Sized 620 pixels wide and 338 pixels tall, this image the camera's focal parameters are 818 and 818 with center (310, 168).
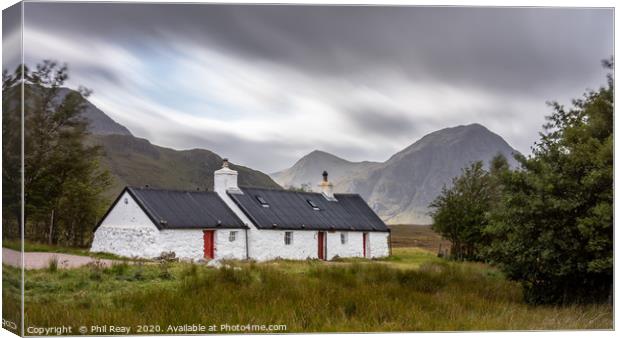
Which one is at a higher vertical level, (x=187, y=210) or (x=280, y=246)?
(x=187, y=210)

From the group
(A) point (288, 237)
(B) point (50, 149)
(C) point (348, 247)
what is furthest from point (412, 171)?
(B) point (50, 149)

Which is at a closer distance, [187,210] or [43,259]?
[43,259]

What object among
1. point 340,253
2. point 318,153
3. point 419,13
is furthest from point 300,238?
point 419,13

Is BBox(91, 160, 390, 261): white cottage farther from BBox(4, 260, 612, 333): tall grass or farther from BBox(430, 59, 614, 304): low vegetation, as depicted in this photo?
BBox(430, 59, 614, 304): low vegetation

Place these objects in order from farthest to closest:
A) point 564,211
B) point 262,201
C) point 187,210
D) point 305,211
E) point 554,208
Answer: point 305,211, point 262,201, point 187,210, point 564,211, point 554,208

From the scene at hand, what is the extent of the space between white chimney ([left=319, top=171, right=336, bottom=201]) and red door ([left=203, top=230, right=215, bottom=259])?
7.71 feet

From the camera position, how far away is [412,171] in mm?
14617

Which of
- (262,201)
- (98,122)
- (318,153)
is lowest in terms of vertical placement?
(262,201)

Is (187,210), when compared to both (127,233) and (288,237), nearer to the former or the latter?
(127,233)

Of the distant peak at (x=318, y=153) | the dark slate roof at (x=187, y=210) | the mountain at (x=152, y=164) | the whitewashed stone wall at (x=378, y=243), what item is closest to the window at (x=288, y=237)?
the dark slate roof at (x=187, y=210)

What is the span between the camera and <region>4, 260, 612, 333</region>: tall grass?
12773mm

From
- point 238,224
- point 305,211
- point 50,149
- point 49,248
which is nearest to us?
point 50,149

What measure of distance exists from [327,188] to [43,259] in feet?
16.9

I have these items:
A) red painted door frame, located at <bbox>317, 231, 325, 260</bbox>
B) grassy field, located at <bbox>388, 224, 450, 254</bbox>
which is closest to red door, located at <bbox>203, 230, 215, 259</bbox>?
red painted door frame, located at <bbox>317, 231, 325, 260</bbox>
